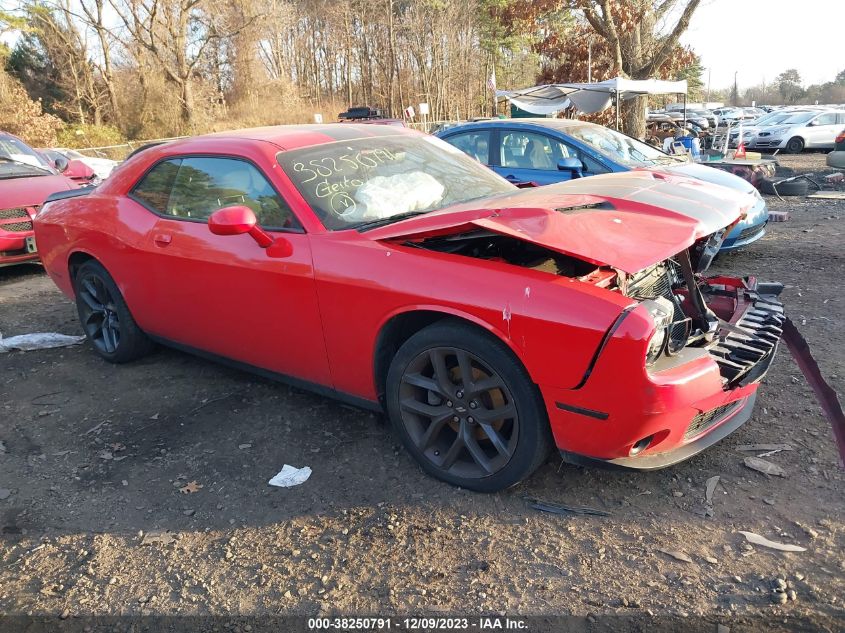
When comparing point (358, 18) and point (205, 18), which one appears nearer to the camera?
point (205, 18)

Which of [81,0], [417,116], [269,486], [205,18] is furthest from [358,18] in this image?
[269,486]

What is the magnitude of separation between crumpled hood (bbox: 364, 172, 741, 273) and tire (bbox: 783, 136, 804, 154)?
71.7ft

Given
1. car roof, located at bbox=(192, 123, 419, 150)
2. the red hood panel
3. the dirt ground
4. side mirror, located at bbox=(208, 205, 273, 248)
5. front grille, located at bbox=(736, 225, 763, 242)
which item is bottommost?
the dirt ground

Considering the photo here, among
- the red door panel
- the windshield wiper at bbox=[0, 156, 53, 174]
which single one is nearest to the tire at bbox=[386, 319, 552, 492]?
the red door panel

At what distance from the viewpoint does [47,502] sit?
3.04 meters

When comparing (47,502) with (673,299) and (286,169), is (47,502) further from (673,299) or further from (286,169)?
(673,299)

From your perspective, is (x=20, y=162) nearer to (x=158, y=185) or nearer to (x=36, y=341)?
(x=36, y=341)

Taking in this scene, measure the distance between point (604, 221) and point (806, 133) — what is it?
23.0 meters

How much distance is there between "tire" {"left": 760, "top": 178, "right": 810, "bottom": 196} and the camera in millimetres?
10867

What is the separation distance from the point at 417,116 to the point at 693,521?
4162cm

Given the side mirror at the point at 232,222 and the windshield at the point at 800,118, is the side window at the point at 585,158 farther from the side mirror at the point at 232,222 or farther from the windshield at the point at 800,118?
the windshield at the point at 800,118

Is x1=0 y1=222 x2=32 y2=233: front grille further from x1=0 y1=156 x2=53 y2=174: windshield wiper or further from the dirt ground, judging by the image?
the dirt ground

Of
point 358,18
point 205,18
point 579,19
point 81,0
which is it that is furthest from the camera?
A: point 358,18

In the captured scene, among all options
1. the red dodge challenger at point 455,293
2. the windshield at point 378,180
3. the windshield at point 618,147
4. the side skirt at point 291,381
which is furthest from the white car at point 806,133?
the side skirt at point 291,381
